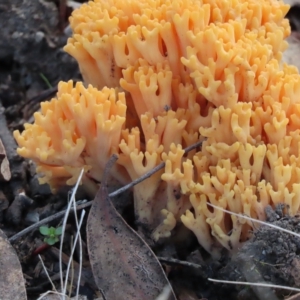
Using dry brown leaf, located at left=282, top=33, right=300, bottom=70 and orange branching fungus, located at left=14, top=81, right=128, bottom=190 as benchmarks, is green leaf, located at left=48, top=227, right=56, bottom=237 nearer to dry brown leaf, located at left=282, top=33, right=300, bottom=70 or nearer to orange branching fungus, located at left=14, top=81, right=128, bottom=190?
orange branching fungus, located at left=14, top=81, right=128, bottom=190

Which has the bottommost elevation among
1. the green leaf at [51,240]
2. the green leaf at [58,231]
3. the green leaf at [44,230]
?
the green leaf at [51,240]

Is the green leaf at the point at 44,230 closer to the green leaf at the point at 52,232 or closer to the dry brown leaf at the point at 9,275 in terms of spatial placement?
the green leaf at the point at 52,232

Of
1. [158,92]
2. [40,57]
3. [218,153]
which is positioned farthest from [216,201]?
[40,57]

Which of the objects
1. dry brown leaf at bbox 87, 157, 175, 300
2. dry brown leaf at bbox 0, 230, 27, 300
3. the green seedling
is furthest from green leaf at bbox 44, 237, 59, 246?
dry brown leaf at bbox 87, 157, 175, 300

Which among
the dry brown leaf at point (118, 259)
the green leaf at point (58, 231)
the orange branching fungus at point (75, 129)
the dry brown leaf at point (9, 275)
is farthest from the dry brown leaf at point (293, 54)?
the dry brown leaf at point (9, 275)

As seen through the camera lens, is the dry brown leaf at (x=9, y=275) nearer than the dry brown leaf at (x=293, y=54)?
Yes

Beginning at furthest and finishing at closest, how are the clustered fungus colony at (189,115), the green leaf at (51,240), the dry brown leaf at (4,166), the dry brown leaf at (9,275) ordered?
the dry brown leaf at (4,166)
the green leaf at (51,240)
the clustered fungus colony at (189,115)
the dry brown leaf at (9,275)

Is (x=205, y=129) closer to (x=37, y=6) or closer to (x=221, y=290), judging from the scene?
(x=221, y=290)

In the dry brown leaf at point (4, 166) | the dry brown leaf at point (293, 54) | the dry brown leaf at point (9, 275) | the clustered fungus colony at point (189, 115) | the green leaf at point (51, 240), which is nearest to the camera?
the dry brown leaf at point (9, 275)
